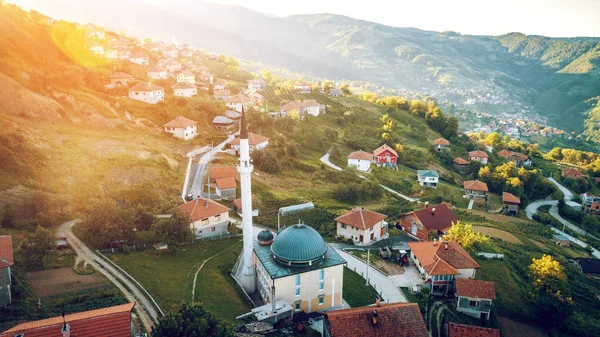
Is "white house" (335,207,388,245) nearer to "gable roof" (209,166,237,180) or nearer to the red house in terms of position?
"gable roof" (209,166,237,180)

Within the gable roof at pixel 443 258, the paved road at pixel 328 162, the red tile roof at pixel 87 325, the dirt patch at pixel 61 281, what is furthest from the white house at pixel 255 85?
the red tile roof at pixel 87 325

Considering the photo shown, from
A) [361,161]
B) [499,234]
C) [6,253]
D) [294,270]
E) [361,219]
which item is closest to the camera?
[6,253]

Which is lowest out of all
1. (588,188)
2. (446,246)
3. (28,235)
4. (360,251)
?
(588,188)

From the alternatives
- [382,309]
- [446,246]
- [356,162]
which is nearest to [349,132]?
[356,162]

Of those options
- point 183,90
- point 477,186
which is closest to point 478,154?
point 477,186

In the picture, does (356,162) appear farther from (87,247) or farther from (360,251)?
(87,247)

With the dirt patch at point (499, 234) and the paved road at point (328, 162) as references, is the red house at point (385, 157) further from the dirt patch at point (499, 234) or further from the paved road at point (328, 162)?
the dirt patch at point (499, 234)

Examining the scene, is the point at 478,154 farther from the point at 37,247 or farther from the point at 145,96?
the point at 37,247
